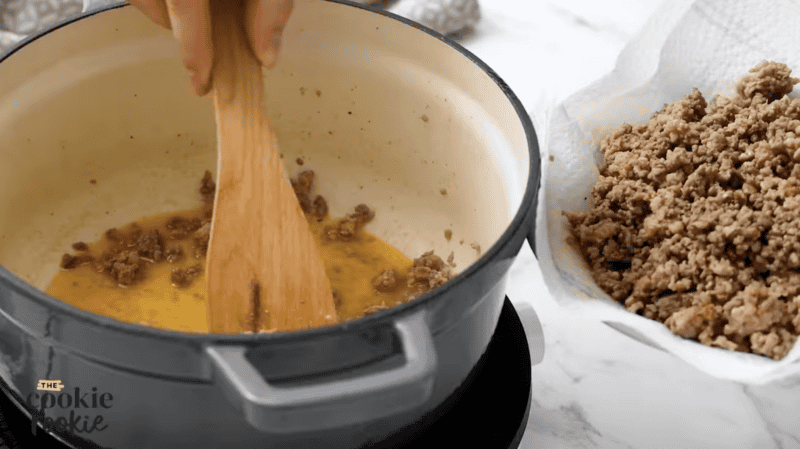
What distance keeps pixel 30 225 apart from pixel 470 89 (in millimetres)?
535

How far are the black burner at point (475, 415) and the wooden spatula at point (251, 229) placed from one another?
0.63 ft

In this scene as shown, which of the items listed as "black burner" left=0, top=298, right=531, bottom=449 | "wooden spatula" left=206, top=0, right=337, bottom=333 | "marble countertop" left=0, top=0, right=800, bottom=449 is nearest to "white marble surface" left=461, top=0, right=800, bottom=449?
"marble countertop" left=0, top=0, right=800, bottom=449

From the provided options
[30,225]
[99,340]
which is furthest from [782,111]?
[30,225]

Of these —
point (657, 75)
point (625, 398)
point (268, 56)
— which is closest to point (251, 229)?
point (268, 56)

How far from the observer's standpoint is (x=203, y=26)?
72cm

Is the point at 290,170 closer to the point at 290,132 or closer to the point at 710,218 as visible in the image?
the point at 290,132

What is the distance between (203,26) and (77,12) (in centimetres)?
57

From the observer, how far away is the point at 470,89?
2.59 feet

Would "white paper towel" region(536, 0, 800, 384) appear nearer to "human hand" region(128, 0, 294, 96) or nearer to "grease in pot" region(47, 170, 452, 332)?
"grease in pot" region(47, 170, 452, 332)

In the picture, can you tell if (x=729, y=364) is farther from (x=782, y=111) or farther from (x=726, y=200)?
(x=782, y=111)

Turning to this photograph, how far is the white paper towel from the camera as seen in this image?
0.89 m

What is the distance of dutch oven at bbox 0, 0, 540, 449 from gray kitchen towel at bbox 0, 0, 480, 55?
230 mm

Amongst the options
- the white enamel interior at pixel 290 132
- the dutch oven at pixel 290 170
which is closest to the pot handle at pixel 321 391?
the dutch oven at pixel 290 170

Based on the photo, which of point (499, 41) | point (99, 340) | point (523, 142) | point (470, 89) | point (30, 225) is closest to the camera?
point (99, 340)
